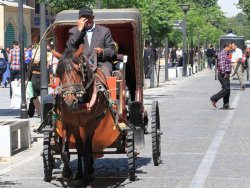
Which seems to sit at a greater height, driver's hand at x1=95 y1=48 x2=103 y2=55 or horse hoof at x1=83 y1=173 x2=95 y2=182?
driver's hand at x1=95 y1=48 x2=103 y2=55

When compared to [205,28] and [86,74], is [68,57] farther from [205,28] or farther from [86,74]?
[205,28]

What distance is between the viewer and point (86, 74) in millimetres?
10414

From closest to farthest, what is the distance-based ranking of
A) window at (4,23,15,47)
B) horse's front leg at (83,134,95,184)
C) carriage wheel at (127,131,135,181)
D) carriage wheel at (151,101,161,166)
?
horse's front leg at (83,134,95,184) < carriage wheel at (127,131,135,181) < carriage wheel at (151,101,161,166) < window at (4,23,15,47)

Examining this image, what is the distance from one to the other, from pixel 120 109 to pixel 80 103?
1651 mm

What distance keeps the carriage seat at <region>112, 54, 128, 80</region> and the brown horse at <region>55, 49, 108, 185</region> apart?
3.03 feet

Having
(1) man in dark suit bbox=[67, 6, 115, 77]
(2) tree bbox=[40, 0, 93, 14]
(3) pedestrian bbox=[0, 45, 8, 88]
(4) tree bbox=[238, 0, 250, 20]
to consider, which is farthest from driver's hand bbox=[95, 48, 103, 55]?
(4) tree bbox=[238, 0, 250, 20]

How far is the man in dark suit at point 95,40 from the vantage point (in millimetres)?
11367

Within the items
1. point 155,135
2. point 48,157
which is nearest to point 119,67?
point 155,135

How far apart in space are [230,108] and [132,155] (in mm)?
14697

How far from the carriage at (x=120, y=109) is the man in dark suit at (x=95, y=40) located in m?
0.25

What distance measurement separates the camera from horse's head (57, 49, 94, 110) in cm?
1002

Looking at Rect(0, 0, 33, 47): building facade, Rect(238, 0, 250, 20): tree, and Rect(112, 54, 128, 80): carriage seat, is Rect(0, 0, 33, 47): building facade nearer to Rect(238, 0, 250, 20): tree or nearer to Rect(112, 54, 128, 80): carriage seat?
Rect(238, 0, 250, 20): tree

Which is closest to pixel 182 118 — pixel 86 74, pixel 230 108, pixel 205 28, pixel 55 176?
pixel 230 108

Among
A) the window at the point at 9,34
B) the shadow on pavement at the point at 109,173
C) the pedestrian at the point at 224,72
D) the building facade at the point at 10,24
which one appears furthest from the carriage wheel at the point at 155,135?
the window at the point at 9,34
